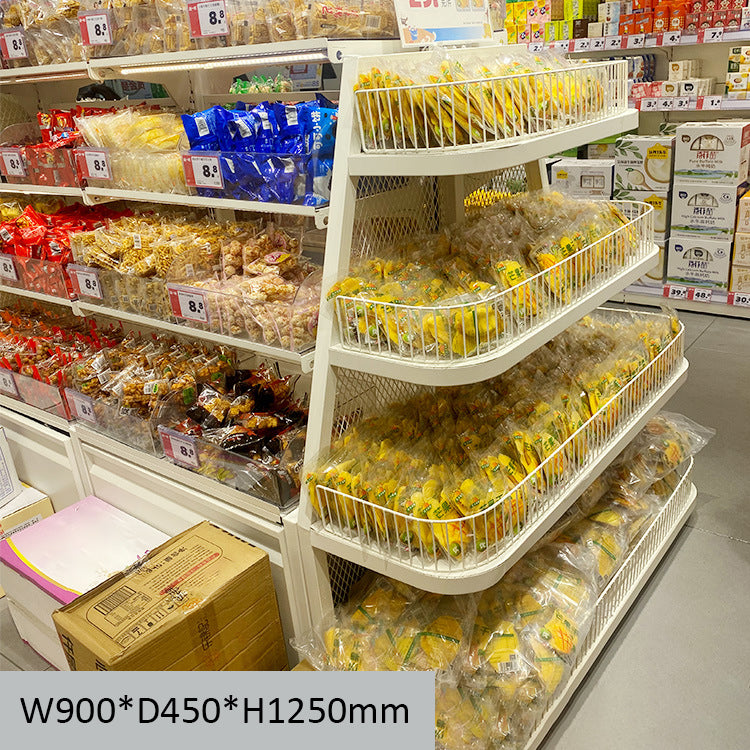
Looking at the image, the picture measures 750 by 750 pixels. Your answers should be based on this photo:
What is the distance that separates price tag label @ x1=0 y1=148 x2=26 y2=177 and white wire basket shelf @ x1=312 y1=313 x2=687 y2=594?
1.52 metres

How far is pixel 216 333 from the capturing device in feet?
6.31

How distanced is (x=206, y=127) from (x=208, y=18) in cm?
25

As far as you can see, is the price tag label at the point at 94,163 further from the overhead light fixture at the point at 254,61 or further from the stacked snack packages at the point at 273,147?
the stacked snack packages at the point at 273,147

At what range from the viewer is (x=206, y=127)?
1835 millimetres

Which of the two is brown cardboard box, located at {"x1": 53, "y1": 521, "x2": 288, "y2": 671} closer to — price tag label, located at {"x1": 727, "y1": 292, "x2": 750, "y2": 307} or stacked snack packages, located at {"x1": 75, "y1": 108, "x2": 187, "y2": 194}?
stacked snack packages, located at {"x1": 75, "y1": 108, "x2": 187, "y2": 194}

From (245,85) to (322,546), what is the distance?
141 cm

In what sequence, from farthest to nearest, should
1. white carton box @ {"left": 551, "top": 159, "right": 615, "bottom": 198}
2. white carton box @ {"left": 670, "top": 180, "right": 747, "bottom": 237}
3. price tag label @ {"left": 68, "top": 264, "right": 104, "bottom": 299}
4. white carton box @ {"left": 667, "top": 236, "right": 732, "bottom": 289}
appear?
white carton box @ {"left": 551, "top": 159, "right": 615, "bottom": 198} → white carton box @ {"left": 667, "top": 236, "right": 732, "bottom": 289} → white carton box @ {"left": 670, "top": 180, "right": 747, "bottom": 237} → price tag label @ {"left": 68, "top": 264, "right": 104, "bottom": 299}

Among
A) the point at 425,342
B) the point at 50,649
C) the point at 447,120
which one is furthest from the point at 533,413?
the point at 50,649

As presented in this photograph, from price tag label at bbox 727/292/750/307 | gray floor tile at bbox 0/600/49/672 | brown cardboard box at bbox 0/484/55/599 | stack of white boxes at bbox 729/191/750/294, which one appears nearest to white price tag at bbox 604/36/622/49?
stack of white boxes at bbox 729/191/750/294

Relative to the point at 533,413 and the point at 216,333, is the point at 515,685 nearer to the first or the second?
the point at 533,413

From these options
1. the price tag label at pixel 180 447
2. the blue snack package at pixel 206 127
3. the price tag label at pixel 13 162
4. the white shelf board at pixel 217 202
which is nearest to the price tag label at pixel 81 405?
the price tag label at pixel 180 447

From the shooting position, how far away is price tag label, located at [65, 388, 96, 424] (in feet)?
7.53

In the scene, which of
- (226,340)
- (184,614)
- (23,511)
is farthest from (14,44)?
(184,614)

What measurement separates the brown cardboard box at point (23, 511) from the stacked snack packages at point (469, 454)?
58.3 inches
